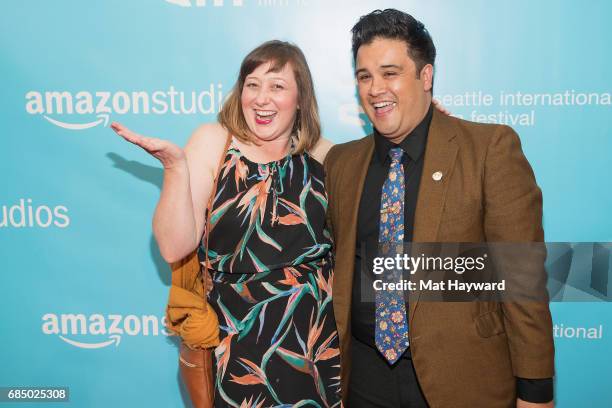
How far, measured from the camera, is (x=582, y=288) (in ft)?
8.47

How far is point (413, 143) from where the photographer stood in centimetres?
180

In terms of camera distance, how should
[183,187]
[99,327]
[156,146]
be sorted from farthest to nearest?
[99,327] < [183,187] < [156,146]

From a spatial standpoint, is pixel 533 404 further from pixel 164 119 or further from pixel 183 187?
pixel 164 119

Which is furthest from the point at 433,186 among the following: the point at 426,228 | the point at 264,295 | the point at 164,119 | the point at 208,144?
the point at 164,119

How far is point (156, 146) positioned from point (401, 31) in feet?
3.02

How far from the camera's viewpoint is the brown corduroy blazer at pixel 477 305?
163 cm

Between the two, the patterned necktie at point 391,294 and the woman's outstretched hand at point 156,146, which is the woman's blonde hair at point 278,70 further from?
the patterned necktie at point 391,294

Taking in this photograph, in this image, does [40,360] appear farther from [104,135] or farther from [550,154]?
[550,154]

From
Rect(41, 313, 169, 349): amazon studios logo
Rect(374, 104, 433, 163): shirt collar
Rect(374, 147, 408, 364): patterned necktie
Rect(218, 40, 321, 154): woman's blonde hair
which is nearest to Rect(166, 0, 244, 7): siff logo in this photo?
Rect(218, 40, 321, 154): woman's blonde hair

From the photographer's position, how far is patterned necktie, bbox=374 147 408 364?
5.64 feet

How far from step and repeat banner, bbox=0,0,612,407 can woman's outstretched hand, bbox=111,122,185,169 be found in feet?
3.37

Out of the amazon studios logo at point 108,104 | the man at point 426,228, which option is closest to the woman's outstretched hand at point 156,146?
the man at point 426,228

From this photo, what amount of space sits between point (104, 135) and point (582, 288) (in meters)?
2.56

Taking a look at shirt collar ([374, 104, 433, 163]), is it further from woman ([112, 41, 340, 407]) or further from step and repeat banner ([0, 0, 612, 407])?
step and repeat banner ([0, 0, 612, 407])
